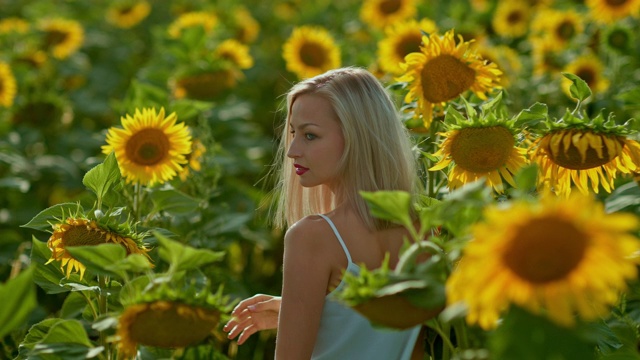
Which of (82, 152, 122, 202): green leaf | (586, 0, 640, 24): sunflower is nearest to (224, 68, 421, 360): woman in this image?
(82, 152, 122, 202): green leaf

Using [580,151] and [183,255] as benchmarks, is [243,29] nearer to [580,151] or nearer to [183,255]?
[580,151]

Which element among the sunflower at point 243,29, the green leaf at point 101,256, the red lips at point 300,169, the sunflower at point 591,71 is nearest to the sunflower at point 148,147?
the red lips at point 300,169

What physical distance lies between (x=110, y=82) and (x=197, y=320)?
134 inches

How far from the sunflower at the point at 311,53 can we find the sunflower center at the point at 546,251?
2.65 meters

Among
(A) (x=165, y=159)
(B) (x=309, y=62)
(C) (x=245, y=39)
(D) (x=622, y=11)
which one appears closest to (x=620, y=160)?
(A) (x=165, y=159)

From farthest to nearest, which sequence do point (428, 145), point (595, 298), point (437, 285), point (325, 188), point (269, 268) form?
point (269, 268) → point (428, 145) → point (325, 188) → point (437, 285) → point (595, 298)

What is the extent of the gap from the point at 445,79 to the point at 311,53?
1.75m

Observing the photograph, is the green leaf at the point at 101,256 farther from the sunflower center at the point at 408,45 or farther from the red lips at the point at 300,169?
the sunflower center at the point at 408,45

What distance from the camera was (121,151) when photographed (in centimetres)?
204

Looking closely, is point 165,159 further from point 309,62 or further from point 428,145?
point 309,62

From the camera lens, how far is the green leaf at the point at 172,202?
80.7 inches

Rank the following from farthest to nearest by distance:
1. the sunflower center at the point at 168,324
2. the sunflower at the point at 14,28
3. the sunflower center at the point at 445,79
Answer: the sunflower at the point at 14,28
the sunflower center at the point at 445,79
the sunflower center at the point at 168,324

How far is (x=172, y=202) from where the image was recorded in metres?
2.06

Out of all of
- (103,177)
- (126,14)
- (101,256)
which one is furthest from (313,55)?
(101,256)
